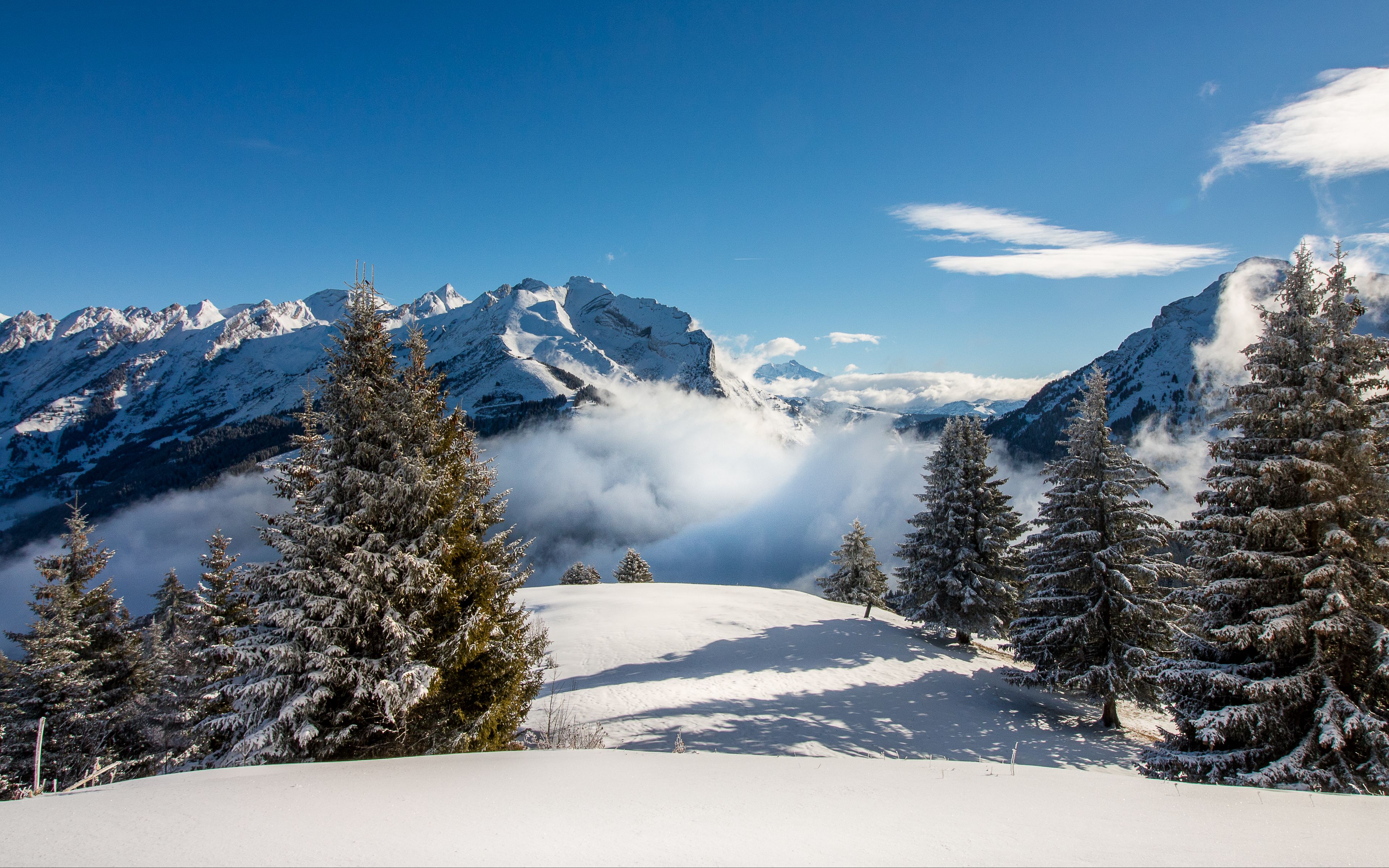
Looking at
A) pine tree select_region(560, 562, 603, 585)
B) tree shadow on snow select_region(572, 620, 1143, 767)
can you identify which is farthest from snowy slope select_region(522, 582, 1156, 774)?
pine tree select_region(560, 562, 603, 585)

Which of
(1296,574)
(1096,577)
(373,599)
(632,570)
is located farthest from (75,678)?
(632,570)

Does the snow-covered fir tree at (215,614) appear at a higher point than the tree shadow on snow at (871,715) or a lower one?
higher

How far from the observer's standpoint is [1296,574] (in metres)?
8.40

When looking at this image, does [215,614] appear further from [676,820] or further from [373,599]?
[676,820]

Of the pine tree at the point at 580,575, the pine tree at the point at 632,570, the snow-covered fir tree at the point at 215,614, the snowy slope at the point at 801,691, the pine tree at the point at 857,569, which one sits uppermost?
the snow-covered fir tree at the point at 215,614

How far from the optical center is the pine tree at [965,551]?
22.4m

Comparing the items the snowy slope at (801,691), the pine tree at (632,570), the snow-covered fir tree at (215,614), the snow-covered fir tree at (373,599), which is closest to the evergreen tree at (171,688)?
the snow-covered fir tree at (215,614)

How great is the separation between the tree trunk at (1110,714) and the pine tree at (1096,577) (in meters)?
0.03

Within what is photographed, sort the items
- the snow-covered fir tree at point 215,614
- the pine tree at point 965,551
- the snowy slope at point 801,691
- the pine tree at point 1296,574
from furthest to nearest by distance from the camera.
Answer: the pine tree at point 965,551 < the snowy slope at point 801,691 < the snow-covered fir tree at point 215,614 < the pine tree at point 1296,574

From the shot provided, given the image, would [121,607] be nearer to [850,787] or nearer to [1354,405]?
[850,787]

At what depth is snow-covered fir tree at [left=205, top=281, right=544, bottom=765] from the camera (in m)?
7.50

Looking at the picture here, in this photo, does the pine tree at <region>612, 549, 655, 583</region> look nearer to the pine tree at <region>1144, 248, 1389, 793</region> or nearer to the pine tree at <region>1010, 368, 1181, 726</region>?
the pine tree at <region>1010, 368, 1181, 726</region>

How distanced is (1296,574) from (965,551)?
14.9 meters

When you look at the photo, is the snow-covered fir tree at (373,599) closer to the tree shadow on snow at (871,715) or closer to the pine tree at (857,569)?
the tree shadow on snow at (871,715)
